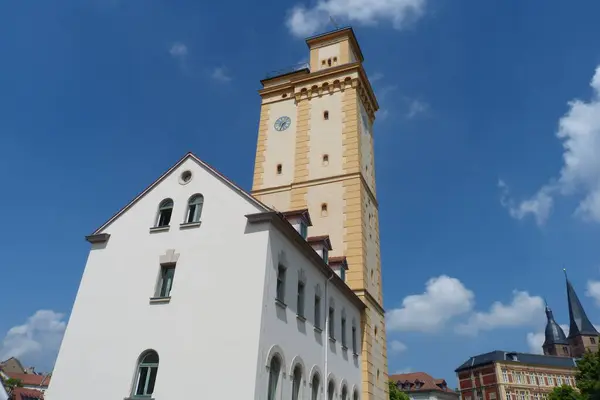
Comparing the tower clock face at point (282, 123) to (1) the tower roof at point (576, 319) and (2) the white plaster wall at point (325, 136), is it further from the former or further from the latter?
(1) the tower roof at point (576, 319)

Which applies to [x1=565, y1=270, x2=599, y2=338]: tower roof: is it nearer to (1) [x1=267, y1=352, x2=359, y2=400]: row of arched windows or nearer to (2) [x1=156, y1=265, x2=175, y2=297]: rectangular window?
(1) [x1=267, y1=352, x2=359, y2=400]: row of arched windows

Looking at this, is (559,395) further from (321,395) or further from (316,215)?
(321,395)

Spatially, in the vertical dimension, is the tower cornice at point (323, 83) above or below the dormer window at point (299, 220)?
above

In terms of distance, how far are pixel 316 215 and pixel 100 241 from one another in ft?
50.4

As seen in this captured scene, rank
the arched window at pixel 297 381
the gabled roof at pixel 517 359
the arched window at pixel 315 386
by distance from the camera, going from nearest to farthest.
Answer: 1. the arched window at pixel 297 381
2. the arched window at pixel 315 386
3. the gabled roof at pixel 517 359

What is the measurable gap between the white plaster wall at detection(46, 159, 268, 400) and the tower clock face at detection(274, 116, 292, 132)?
17.5 meters

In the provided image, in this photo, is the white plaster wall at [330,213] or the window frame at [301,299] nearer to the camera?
the window frame at [301,299]

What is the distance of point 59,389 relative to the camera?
17453mm

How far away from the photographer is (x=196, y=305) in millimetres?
17188

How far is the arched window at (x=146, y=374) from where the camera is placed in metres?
16.4

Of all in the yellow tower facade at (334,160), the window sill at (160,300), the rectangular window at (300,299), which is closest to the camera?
the window sill at (160,300)

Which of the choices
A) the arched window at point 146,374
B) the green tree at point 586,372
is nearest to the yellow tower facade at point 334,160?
the arched window at point 146,374

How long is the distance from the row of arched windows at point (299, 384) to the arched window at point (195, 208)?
6.83m

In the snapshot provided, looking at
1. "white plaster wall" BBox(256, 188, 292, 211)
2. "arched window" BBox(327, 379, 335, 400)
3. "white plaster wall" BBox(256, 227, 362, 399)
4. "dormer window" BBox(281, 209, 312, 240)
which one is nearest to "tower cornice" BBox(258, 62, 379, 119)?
"white plaster wall" BBox(256, 188, 292, 211)
